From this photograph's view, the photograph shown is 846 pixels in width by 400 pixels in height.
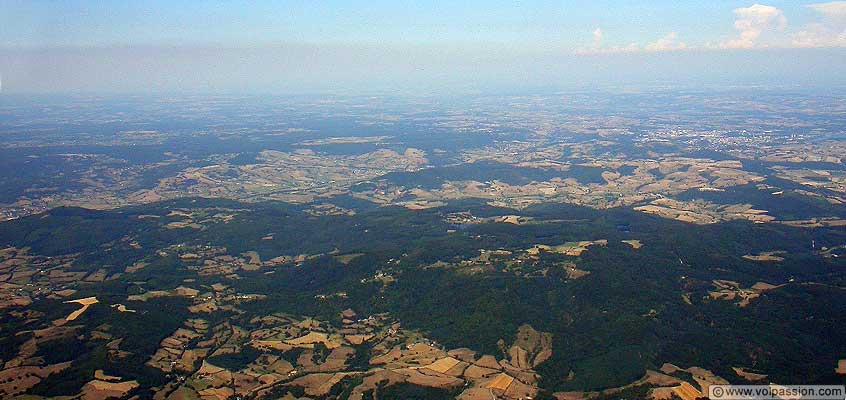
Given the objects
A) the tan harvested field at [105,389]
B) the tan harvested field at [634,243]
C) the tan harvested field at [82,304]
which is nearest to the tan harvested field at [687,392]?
the tan harvested field at [634,243]

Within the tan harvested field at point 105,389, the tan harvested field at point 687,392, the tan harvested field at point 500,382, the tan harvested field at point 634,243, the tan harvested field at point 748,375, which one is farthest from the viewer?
the tan harvested field at point 634,243

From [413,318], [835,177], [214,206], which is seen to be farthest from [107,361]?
[835,177]

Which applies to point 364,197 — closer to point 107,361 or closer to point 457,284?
point 457,284

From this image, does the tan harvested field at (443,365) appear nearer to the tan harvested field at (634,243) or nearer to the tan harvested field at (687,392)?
the tan harvested field at (687,392)

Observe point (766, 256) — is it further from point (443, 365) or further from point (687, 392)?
point (443, 365)

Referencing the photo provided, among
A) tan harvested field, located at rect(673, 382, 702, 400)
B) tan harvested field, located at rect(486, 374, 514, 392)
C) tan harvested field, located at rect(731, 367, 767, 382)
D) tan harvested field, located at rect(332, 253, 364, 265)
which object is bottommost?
tan harvested field, located at rect(486, 374, 514, 392)

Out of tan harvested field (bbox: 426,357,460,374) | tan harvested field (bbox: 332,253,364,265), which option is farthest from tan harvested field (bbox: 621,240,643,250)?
tan harvested field (bbox: 332,253,364,265)

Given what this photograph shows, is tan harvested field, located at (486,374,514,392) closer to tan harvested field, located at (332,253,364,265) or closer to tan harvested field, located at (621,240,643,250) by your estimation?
tan harvested field, located at (332,253,364,265)

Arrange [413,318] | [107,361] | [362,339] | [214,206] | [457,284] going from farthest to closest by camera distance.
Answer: [214,206] < [457,284] < [413,318] < [362,339] < [107,361]

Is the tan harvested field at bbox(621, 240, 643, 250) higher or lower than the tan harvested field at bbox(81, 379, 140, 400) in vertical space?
higher

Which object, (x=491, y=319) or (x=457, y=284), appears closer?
(x=491, y=319)

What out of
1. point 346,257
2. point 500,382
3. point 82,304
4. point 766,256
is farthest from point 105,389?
point 766,256
